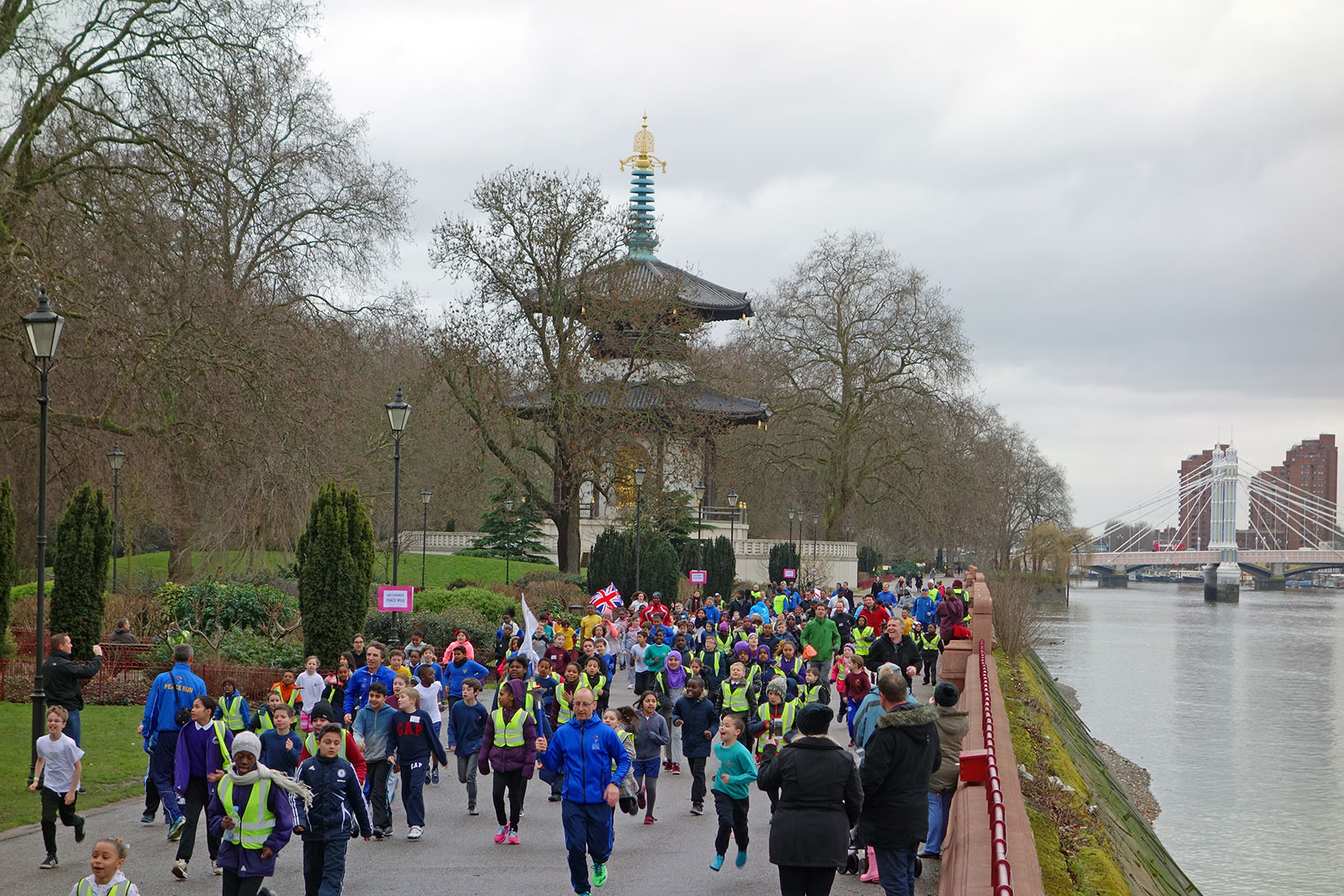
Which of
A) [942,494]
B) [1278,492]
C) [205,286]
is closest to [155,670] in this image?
[205,286]

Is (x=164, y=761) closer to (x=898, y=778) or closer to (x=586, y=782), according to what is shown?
(x=586, y=782)

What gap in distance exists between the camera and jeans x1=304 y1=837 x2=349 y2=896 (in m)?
8.93

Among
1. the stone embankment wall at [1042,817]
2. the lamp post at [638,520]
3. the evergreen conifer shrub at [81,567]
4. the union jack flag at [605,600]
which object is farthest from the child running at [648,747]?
the lamp post at [638,520]

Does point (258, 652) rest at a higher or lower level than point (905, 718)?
lower

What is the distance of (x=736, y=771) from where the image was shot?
34.0 ft

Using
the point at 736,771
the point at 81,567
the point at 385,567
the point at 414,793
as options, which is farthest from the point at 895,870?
the point at 385,567

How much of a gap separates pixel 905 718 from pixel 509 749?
462 centimetres

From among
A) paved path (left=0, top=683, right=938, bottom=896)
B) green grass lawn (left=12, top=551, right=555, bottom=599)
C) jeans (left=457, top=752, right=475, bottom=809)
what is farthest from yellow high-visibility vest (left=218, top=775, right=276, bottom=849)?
green grass lawn (left=12, top=551, right=555, bottom=599)

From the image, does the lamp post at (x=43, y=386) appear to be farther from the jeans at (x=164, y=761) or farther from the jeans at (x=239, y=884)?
the jeans at (x=239, y=884)

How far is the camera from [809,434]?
6116 centimetres

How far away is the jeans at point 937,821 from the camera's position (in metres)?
10.8

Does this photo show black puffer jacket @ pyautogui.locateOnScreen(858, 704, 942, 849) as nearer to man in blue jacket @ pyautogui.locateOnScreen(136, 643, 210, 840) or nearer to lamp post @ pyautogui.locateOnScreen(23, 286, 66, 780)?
man in blue jacket @ pyautogui.locateOnScreen(136, 643, 210, 840)

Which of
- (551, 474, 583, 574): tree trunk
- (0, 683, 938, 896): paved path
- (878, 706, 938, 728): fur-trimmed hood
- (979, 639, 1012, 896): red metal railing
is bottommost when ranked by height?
(0, 683, 938, 896): paved path

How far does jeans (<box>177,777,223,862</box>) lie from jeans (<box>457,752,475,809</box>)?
9.79 feet
